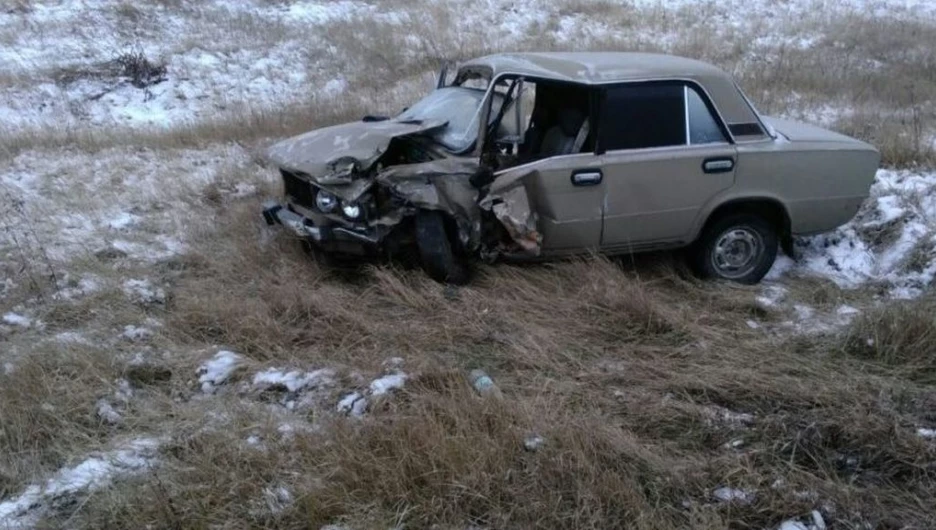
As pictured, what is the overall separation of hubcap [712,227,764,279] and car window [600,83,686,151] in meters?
0.82

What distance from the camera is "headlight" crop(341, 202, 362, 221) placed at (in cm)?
479

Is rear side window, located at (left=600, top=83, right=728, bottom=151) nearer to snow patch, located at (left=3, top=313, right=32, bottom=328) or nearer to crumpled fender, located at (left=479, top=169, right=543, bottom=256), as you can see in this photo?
crumpled fender, located at (left=479, top=169, right=543, bottom=256)

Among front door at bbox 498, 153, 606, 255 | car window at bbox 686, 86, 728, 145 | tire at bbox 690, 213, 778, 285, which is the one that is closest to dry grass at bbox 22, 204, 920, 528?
front door at bbox 498, 153, 606, 255

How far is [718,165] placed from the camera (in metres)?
5.10

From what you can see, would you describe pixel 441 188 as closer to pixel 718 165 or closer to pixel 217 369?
pixel 217 369

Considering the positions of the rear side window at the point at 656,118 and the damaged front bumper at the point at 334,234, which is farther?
the rear side window at the point at 656,118

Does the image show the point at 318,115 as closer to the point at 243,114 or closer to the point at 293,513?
the point at 243,114

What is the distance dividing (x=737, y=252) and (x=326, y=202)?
2.98 m

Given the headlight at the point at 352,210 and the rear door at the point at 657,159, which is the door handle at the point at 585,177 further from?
the headlight at the point at 352,210

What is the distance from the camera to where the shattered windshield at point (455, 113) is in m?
5.17

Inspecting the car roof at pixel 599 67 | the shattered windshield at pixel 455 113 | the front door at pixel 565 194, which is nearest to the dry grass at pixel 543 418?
the front door at pixel 565 194

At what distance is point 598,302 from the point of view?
469 cm

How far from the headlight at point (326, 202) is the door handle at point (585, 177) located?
1.57 metres

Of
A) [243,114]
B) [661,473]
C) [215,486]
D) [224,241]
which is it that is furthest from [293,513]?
[243,114]
